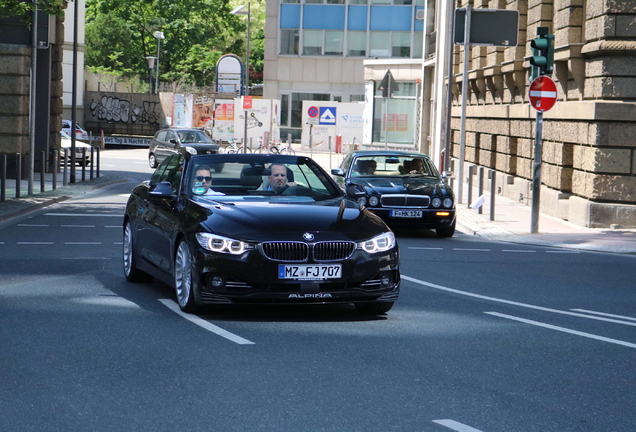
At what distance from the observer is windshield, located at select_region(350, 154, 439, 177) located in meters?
19.4

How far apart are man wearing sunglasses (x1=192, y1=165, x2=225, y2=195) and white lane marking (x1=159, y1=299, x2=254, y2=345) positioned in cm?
104

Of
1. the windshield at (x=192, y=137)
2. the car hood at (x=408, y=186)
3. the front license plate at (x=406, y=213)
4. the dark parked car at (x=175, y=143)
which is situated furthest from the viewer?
the windshield at (x=192, y=137)

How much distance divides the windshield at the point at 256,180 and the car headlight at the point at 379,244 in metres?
1.04

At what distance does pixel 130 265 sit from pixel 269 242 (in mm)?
3135

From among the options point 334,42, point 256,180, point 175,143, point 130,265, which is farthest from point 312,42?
point 256,180

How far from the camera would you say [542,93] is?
1917 centimetres

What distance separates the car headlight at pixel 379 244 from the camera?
9086 millimetres

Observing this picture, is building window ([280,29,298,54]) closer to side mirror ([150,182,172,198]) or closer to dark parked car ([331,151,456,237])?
dark parked car ([331,151,456,237])

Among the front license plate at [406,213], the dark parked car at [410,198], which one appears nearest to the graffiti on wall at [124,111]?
the dark parked car at [410,198]

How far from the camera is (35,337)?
8.20 metres

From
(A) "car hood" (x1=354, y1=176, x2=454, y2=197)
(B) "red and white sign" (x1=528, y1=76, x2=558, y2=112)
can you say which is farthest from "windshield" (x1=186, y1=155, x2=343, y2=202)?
(B) "red and white sign" (x1=528, y1=76, x2=558, y2=112)

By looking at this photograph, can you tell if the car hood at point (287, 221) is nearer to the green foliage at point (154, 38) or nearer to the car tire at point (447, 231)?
the car tire at point (447, 231)

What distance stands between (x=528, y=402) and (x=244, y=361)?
1.95m

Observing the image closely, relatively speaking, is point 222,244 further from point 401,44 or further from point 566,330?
point 401,44
